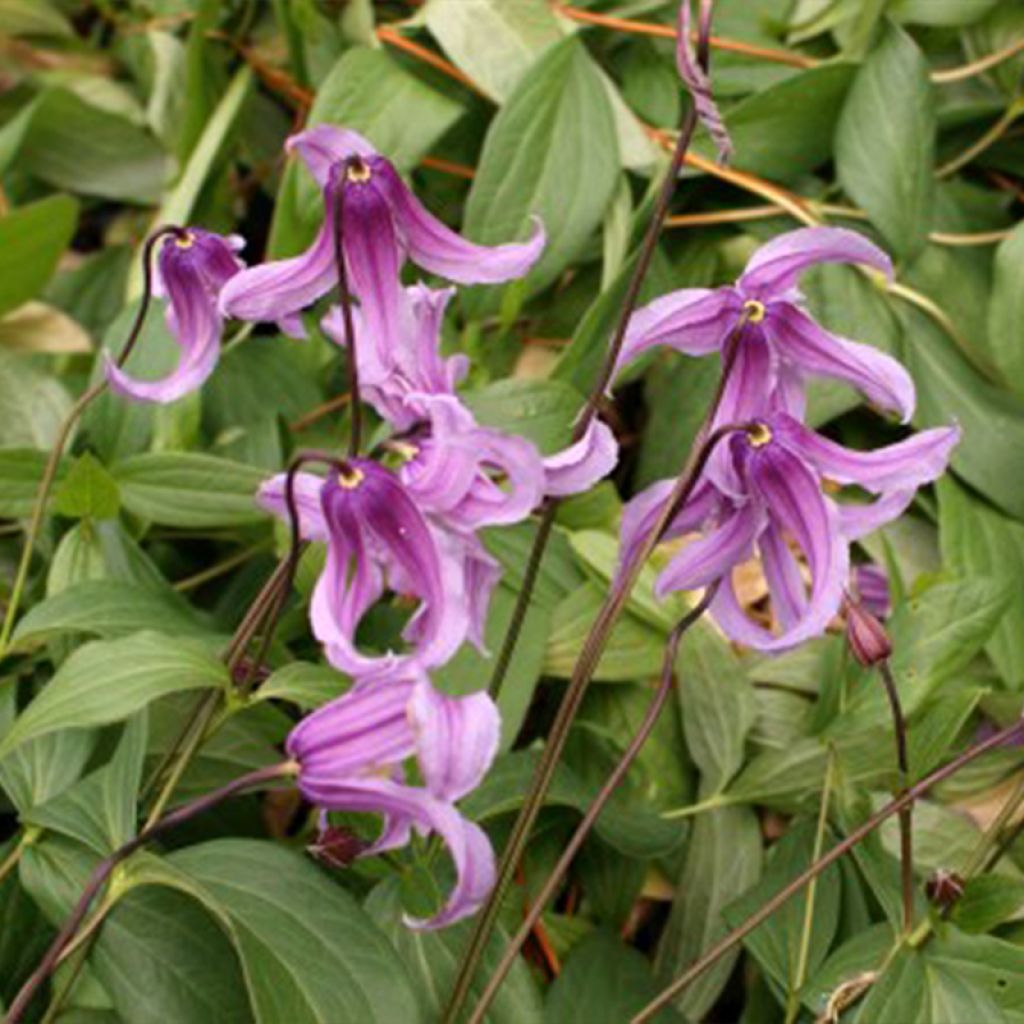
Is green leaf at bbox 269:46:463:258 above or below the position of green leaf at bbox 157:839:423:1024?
above

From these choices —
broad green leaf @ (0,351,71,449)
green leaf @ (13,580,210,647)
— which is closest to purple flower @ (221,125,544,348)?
green leaf @ (13,580,210,647)

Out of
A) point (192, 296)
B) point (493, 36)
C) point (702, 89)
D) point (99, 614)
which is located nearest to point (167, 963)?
point (99, 614)

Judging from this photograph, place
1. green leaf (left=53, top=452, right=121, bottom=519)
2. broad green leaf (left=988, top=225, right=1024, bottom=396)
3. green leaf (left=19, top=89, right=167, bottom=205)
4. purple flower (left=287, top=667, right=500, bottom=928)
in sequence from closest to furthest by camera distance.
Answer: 1. purple flower (left=287, top=667, right=500, bottom=928)
2. green leaf (left=53, top=452, right=121, bottom=519)
3. broad green leaf (left=988, top=225, right=1024, bottom=396)
4. green leaf (left=19, top=89, right=167, bottom=205)

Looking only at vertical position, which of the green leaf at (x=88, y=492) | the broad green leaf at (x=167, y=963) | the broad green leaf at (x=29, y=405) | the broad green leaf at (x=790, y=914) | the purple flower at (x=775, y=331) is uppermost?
the purple flower at (x=775, y=331)

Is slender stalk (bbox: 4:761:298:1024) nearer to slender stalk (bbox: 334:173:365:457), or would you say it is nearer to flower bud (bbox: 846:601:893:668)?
slender stalk (bbox: 334:173:365:457)

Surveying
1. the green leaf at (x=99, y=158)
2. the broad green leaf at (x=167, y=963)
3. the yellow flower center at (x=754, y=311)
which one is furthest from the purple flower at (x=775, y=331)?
the green leaf at (x=99, y=158)

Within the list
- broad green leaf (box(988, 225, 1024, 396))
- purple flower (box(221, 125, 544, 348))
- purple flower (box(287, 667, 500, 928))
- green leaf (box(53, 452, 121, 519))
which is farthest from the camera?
broad green leaf (box(988, 225, 1024, 396))

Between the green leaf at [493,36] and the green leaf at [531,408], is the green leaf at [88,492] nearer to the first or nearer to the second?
the green leaf at [531,408]

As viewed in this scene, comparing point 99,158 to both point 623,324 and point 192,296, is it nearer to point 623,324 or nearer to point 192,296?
point 192,296
